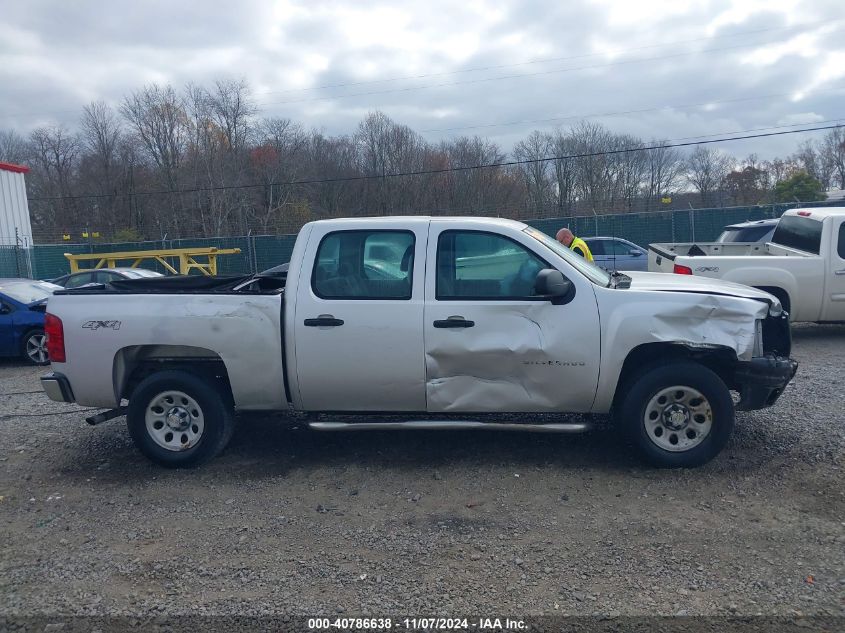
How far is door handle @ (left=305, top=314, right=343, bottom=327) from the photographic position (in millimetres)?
5355

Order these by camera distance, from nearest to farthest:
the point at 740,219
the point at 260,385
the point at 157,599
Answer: the point at 157,599 → the point at 260,385 → the point at 740,219

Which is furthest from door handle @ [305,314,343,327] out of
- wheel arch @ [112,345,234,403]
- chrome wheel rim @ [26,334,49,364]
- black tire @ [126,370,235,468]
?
chrome wheel rim @ [26,334,49,364]

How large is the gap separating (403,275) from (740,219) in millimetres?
23704

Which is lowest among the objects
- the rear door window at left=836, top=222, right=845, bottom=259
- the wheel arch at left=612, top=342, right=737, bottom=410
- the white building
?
the wheel arch at left=612, top=342, right=737, bottom=410

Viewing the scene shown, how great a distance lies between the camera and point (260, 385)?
5535 millimetres

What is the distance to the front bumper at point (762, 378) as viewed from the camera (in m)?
5.24

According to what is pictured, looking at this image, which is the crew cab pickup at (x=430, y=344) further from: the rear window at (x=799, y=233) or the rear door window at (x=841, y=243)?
the rear window at (x=799, y=233)

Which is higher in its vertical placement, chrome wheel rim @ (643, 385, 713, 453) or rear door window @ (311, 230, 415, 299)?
rear door window @ (311, 230, 415, 299)

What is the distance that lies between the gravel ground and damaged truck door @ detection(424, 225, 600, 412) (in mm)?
605

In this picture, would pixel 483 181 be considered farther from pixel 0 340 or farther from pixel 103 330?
pixel 103 330

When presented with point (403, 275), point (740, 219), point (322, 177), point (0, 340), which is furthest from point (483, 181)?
point (403, 275)

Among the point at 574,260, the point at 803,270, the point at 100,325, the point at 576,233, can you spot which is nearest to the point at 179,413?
the point at 100,325

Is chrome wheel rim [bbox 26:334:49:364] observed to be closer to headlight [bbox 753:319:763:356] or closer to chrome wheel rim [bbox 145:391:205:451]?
chrome wheel rim [bbox 145:391:205:451]

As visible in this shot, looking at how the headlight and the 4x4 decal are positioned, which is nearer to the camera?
the headlight
